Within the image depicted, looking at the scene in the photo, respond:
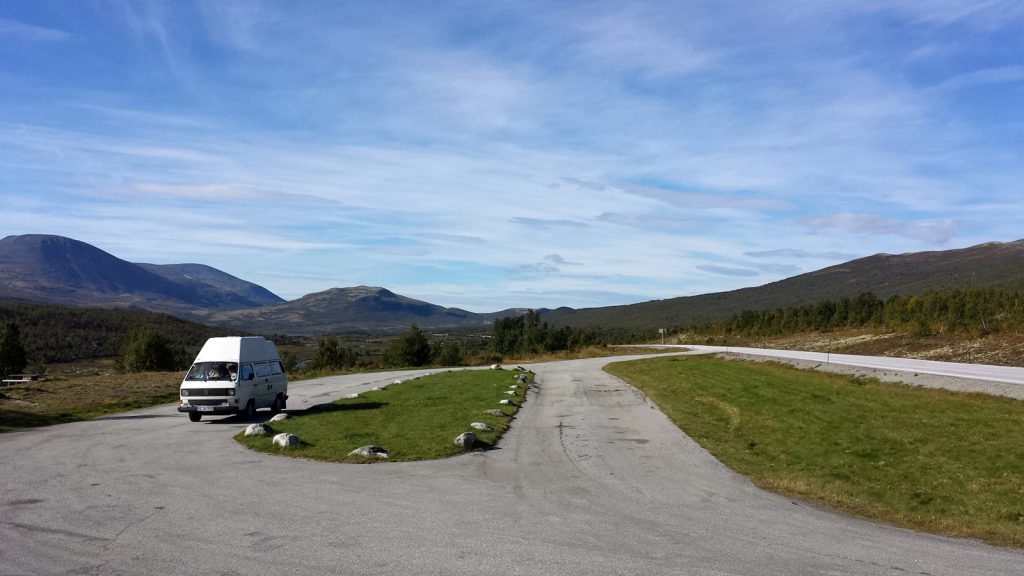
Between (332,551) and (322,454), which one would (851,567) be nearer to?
(332,551)

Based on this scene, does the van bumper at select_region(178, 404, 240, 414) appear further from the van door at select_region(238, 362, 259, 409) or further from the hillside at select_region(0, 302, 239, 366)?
the hillside at select_region(0, 302, 239, 366)

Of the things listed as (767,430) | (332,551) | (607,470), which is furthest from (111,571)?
(767,430)

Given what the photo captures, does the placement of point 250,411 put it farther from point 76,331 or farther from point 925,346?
point 76,331

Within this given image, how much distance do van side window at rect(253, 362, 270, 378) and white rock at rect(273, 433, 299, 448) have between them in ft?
25.7

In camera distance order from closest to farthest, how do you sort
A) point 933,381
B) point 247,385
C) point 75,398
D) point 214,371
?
point 214,371, point 247,385, point 933,381, point 75,398

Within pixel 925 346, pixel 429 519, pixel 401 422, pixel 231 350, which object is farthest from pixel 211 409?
pixel 925 346

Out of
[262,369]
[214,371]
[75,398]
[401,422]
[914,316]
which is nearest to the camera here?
[401,422]

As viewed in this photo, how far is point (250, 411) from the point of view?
24.0 m

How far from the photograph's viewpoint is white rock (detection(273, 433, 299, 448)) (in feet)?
55.9

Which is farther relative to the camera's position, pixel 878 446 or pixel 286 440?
pixel 878 446

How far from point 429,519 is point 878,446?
12.7m

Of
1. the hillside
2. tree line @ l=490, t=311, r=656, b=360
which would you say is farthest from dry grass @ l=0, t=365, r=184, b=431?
the hillside

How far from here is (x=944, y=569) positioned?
8781 millimetres

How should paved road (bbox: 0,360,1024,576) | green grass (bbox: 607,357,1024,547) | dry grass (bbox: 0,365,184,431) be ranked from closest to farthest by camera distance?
paved road (bbox: 0,360,1024,576) < green grass (bbox: 607,357,1024,547) < dry grass (bbox: 0,365,184,431)
